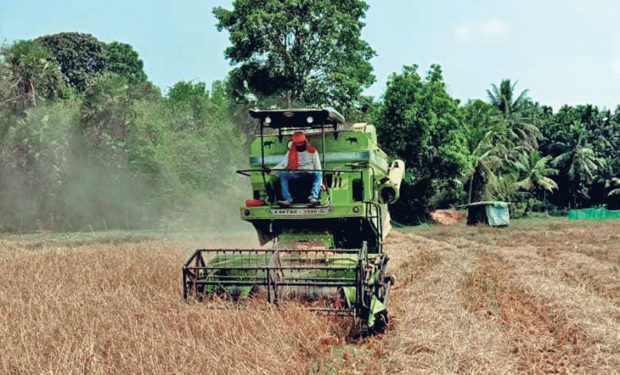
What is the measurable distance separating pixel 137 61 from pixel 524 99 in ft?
135

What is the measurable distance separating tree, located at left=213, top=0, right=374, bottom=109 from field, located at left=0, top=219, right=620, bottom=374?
2578 centimetres

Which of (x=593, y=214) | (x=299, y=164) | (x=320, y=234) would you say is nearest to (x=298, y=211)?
(x=320, y=234)

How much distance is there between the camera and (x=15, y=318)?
23.4 ft

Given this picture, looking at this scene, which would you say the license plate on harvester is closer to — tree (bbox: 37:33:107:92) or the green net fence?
the green net fence

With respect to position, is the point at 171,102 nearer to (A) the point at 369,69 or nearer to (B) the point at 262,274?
(A) the point at 369,69

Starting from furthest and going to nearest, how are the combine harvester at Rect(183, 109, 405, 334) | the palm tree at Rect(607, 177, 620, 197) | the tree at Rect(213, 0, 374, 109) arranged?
the palm tree at Rect(607, 177, 620, 197)
the tree at Rect(213, 0, 374, 109)
the combine harvester at Rect(183, 109, 405, 334)

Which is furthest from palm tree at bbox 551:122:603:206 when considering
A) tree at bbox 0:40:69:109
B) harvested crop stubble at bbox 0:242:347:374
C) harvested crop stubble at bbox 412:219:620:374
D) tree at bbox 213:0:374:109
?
harvested crop stubble at bbox 0:242:347:374

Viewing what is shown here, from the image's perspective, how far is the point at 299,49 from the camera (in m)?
35.8

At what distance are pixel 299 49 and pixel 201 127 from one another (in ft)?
27.3

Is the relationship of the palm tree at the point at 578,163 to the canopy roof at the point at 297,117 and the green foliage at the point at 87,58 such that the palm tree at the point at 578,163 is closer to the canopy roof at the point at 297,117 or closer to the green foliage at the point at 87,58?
the green foliage at the point at 87,58

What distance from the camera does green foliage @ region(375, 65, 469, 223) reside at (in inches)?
1430

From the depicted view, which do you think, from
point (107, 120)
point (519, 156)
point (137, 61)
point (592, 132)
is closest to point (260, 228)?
point (107, 120)

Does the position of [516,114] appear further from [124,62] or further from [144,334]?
[144,334]

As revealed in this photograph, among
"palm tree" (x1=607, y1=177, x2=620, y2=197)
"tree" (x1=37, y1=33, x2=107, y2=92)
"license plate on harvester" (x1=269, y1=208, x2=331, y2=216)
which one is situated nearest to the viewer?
"license plate on harvester" (x1=269, y1=208, x2=331, y2=216)
